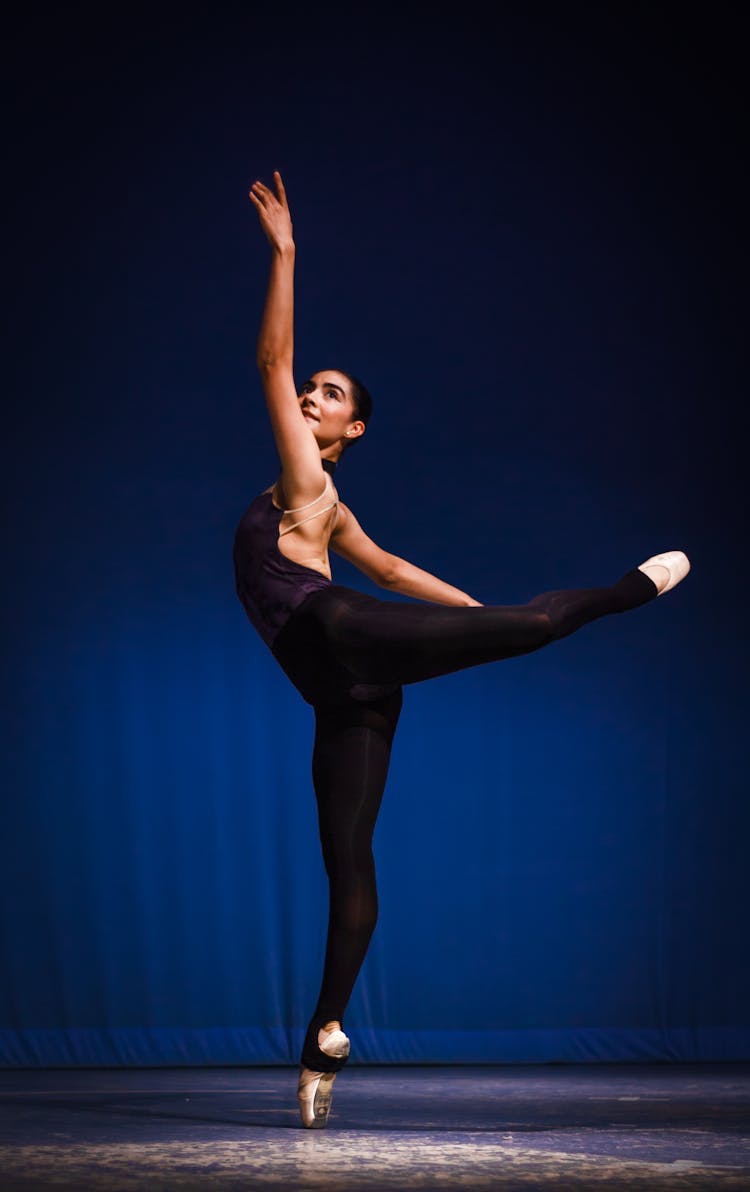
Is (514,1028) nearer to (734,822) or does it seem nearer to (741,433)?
(734,822)

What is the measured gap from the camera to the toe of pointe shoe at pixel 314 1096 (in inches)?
94.4

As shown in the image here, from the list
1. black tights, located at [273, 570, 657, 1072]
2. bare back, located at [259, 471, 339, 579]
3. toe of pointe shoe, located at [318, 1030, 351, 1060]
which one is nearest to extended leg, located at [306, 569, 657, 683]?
black tights, located at [273, 570, 657, 1072]

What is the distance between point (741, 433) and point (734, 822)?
4.47 ft

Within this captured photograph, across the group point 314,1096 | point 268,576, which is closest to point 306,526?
point 268,576

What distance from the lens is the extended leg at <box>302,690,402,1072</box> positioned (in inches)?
96.6

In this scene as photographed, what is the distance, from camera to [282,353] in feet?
7.96

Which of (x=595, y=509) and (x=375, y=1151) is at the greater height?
(x=595, y=509)

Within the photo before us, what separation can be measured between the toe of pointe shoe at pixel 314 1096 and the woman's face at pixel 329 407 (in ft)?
4.38

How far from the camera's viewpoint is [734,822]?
4168 mm

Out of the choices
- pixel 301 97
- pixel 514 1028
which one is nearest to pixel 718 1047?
pixel 514 1028

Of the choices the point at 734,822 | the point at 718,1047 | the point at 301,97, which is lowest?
the point at 718,1047

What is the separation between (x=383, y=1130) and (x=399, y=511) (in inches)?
88.6

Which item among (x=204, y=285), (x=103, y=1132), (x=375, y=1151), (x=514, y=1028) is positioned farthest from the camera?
(x=204, y=285)

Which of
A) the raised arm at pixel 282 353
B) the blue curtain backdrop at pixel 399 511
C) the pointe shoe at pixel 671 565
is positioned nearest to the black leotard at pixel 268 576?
the raised arm at pixel 282 353
